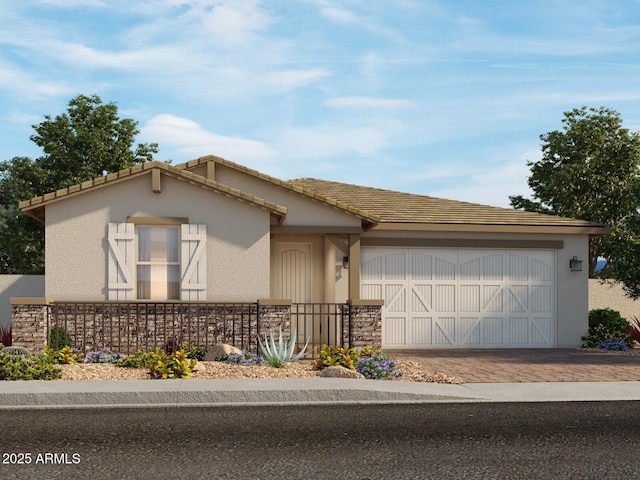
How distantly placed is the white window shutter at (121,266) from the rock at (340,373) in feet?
18.5

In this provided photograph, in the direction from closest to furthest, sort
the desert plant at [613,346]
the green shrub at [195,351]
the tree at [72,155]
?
the green shrub at [195,351] → the desert plant at [613,346] → the tree at [72,155]

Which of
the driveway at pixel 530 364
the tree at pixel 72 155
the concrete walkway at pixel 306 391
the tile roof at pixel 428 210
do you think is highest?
the tree at pixel 72 155

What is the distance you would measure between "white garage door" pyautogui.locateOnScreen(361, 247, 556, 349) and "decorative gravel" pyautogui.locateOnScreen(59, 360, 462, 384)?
5.88 m

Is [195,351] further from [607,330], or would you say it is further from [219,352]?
[607,330]

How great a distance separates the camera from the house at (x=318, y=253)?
17.6 metres

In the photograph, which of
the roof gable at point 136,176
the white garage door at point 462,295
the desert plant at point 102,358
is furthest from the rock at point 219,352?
the white garage door at point 462,295

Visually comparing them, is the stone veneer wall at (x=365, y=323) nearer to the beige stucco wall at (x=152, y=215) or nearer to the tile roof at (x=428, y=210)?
the beige stucco wall at (x=152, y=215)

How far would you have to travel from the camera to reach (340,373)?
13.6m

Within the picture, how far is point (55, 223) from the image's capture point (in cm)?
1762

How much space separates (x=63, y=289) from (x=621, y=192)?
24.4 m

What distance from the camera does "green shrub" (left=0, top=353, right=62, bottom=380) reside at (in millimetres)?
13344

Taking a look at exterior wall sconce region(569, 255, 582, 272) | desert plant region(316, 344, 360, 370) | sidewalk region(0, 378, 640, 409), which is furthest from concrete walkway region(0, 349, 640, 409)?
exterior wall sconce region(569, 255, 582, 272)

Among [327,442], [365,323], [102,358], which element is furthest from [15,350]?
[327,442]

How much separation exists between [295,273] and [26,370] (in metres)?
8.59
